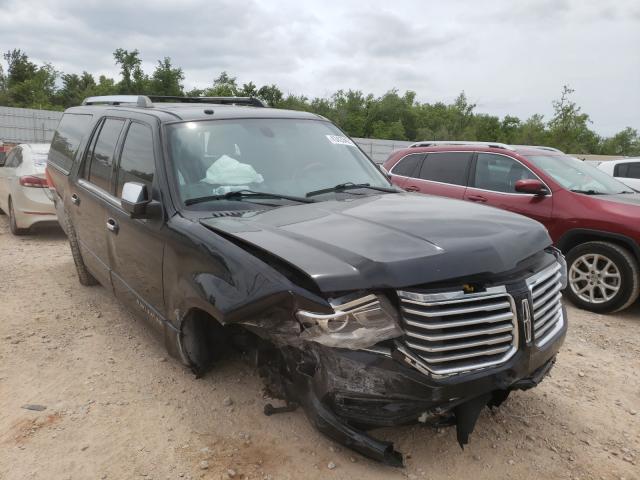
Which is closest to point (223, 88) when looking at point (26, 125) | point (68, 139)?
point (26, 125)

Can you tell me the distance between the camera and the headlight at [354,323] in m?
2.10

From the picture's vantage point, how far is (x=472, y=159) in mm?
6758

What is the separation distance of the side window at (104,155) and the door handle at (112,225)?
0.27m

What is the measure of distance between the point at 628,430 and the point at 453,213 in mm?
1666

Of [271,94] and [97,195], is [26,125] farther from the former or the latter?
[271,94]

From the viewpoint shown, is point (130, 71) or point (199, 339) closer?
point (199, 339)

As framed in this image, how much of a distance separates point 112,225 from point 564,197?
185 inches

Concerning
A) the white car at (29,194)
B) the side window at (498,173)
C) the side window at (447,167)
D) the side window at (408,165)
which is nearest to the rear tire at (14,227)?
the white car at (29,194)

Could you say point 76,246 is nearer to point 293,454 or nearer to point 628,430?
point 293,454

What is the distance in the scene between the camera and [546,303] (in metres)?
2.59

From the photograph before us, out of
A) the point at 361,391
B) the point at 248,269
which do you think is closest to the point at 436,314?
the point at 361,391

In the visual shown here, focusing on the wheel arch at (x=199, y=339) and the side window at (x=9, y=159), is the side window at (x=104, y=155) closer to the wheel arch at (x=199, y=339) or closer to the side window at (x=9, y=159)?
the wheel arch at (x=199, y=339)

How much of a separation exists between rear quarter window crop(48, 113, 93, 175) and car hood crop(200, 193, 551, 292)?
2.84 meters

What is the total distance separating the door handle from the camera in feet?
12.4
